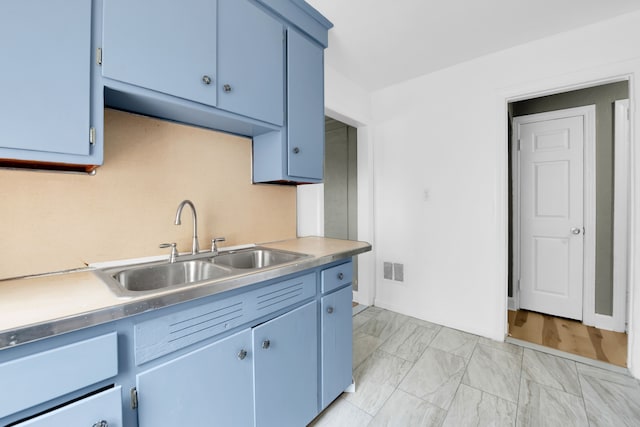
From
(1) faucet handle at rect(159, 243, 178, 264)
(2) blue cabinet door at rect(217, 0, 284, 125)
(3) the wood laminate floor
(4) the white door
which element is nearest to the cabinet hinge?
(1) faucet handle at rect(159, 243, 178, 264)

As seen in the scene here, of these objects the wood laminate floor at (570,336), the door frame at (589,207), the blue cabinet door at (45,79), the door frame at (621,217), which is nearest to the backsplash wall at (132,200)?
the blue cabinet door at (45,79)

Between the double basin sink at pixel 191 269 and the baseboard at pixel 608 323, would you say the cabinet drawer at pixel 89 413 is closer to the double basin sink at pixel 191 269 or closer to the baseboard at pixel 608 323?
the double basin sink at pixel 191 269

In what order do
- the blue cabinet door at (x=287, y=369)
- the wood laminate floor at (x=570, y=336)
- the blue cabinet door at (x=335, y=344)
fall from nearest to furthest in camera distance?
the blue cabinet door at (x=287, y=369)
the blue cabinet door at (x=335, y=344)
the wood laminate floor at (x=570, y=336)

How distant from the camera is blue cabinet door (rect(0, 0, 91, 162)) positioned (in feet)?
2.68

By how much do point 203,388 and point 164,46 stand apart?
1.35 metres

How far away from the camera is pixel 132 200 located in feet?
4.36

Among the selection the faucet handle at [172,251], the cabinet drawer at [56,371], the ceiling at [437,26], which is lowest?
the cabinet drawer at [56,371]

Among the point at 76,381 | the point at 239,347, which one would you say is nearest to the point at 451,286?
the point at 239,347

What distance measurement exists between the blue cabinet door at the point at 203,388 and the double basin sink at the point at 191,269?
0.28 meters

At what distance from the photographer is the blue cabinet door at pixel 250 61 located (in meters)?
1.32

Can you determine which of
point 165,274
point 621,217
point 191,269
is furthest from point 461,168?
point 165,274

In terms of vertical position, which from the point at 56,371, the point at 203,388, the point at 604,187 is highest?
the point at 604,187

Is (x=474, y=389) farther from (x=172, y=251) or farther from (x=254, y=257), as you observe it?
(x=172, y=251)

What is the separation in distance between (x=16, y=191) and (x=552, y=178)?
13.5 ft
